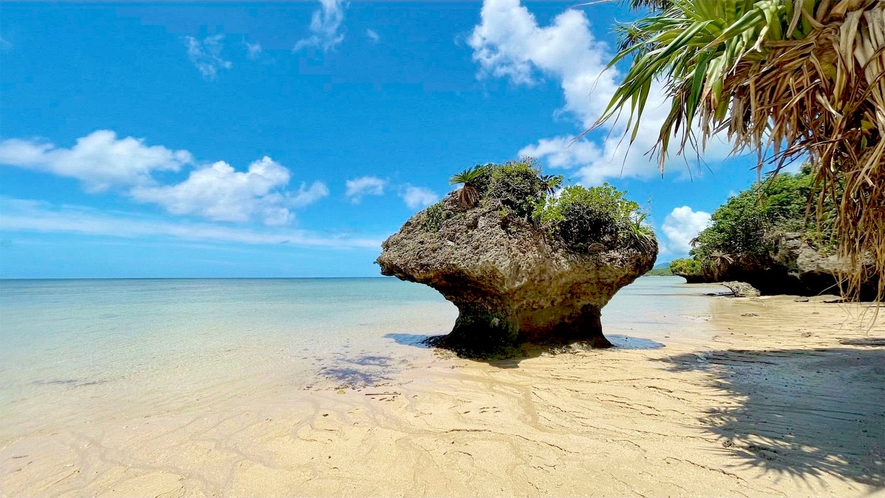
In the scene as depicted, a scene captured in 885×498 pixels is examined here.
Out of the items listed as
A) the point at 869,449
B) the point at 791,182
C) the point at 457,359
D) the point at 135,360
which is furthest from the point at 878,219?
the point at 791,182

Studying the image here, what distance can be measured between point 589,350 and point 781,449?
494 centimetres

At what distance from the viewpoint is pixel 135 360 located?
28.8 ft

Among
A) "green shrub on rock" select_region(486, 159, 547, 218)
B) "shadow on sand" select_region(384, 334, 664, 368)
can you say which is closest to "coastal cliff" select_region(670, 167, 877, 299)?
"shadow on sand" select_region(384, 334, 664, 368)

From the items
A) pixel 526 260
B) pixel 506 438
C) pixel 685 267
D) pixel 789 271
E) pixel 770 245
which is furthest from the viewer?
pixel 685 267

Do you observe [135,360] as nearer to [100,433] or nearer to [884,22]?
[100,433]

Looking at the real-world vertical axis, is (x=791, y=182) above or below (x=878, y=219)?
above

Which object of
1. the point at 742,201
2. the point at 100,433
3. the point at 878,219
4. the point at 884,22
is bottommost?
the point at 100,433

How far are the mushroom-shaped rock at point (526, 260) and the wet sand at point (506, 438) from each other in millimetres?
1645

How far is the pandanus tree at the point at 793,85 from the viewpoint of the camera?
2.80 m

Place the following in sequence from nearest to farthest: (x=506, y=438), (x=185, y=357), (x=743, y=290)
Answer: (x=506, y=438), (x=185, y=357), (x=743, y=290)

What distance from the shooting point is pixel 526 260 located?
779 cm

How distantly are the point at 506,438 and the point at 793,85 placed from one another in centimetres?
414

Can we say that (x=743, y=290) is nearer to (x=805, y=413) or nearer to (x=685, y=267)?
(x=685, y=267)

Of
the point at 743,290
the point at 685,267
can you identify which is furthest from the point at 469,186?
the point at 685,267
